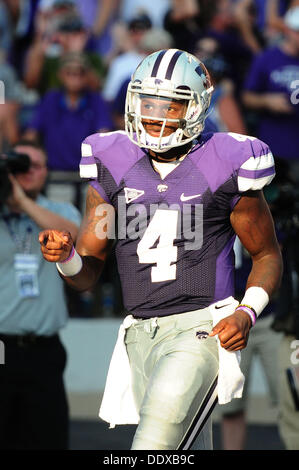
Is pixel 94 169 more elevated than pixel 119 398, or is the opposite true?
pixel 94 169

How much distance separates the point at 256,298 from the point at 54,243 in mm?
836

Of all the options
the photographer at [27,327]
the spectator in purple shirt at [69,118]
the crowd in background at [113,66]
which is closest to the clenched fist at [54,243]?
the photographer at [27,327]

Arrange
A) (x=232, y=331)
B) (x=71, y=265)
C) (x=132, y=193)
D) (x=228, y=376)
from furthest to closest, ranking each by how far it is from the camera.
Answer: (x=132, y=193) → (x=71, y=265) → (x=228, y=376) → (x=232, y=331)

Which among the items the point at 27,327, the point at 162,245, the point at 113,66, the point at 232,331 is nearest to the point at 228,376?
the point at 232,331

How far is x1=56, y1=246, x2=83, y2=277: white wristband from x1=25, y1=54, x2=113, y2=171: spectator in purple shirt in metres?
4.37

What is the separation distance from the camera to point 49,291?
245 inches

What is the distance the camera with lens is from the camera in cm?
604

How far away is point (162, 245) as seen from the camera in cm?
450

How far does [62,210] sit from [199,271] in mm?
2086

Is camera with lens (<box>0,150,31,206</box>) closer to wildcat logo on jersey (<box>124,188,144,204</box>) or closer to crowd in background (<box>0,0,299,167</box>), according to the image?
wildcat logo on jersey (<box>124,188,144,204</box>)

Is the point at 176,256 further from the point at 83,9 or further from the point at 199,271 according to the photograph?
the point at 83,9

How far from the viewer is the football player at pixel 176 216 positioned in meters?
4.44

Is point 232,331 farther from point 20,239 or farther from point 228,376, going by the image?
point 20,239

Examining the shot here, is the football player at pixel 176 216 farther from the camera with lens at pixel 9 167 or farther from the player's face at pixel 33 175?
the player's face at pixel 33 175
